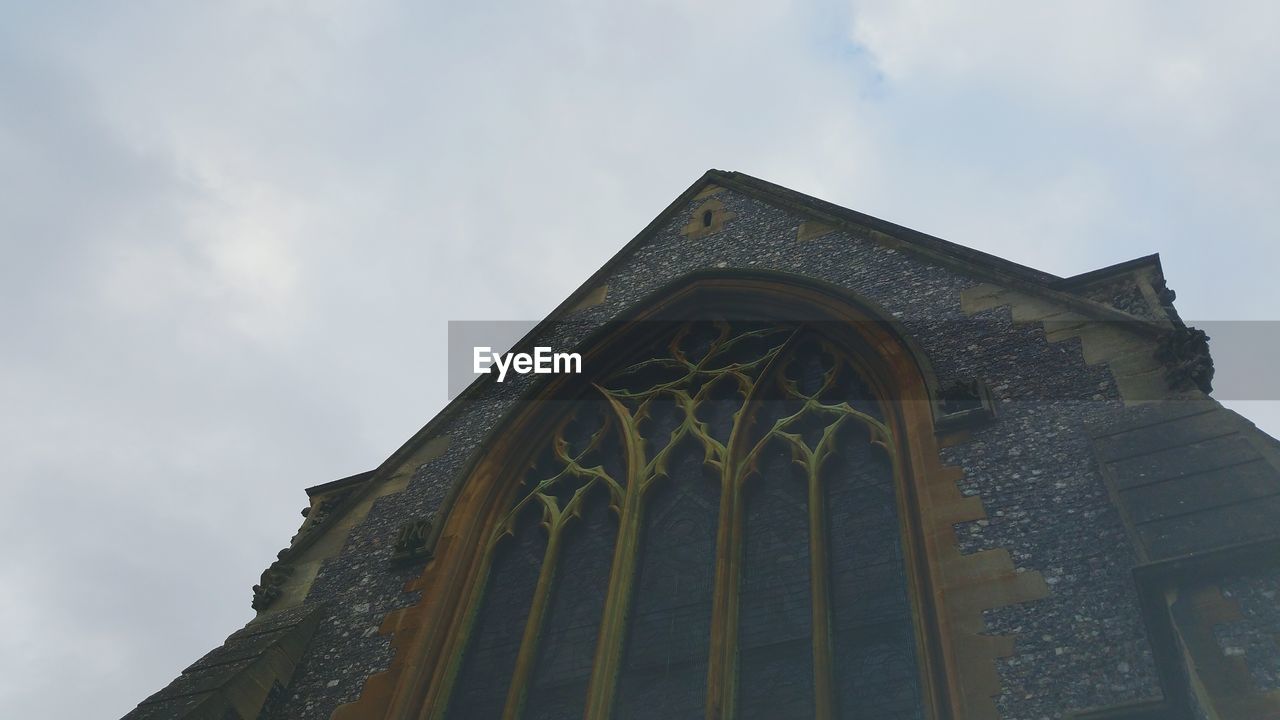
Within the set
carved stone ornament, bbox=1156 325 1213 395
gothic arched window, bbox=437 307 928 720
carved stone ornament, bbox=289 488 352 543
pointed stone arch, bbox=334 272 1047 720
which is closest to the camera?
pointed stone arch, bbox=334 272 1047 720

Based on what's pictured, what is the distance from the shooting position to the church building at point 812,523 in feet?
17.8

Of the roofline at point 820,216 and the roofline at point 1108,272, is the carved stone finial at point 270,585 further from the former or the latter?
the roofline at point 1108,272

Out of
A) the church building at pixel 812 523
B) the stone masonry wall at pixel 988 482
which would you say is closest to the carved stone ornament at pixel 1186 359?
the church building at pixel 812 523

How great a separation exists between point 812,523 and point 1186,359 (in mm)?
2663

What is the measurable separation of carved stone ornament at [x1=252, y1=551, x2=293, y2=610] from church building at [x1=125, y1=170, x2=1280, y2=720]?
0.03 meters

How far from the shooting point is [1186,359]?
263 inches

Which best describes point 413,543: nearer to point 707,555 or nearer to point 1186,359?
point 707,555

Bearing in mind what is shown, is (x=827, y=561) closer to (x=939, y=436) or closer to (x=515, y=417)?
(x=939, y=436)

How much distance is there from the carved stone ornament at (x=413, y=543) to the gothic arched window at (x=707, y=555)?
1.52 feet

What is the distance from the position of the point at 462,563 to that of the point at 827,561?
10.2 feet

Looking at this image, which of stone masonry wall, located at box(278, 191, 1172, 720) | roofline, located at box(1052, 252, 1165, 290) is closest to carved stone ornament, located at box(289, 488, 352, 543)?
stone masonry wall, located at box(278, 191, 1172, 720)

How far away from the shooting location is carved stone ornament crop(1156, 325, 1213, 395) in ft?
21.5

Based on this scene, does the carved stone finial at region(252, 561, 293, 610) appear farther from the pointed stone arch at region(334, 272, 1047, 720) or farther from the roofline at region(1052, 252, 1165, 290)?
the roofline at region(1052, 252, 1165, 290)

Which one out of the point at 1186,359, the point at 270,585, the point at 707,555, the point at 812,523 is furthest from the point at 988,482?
the point at 270,585
